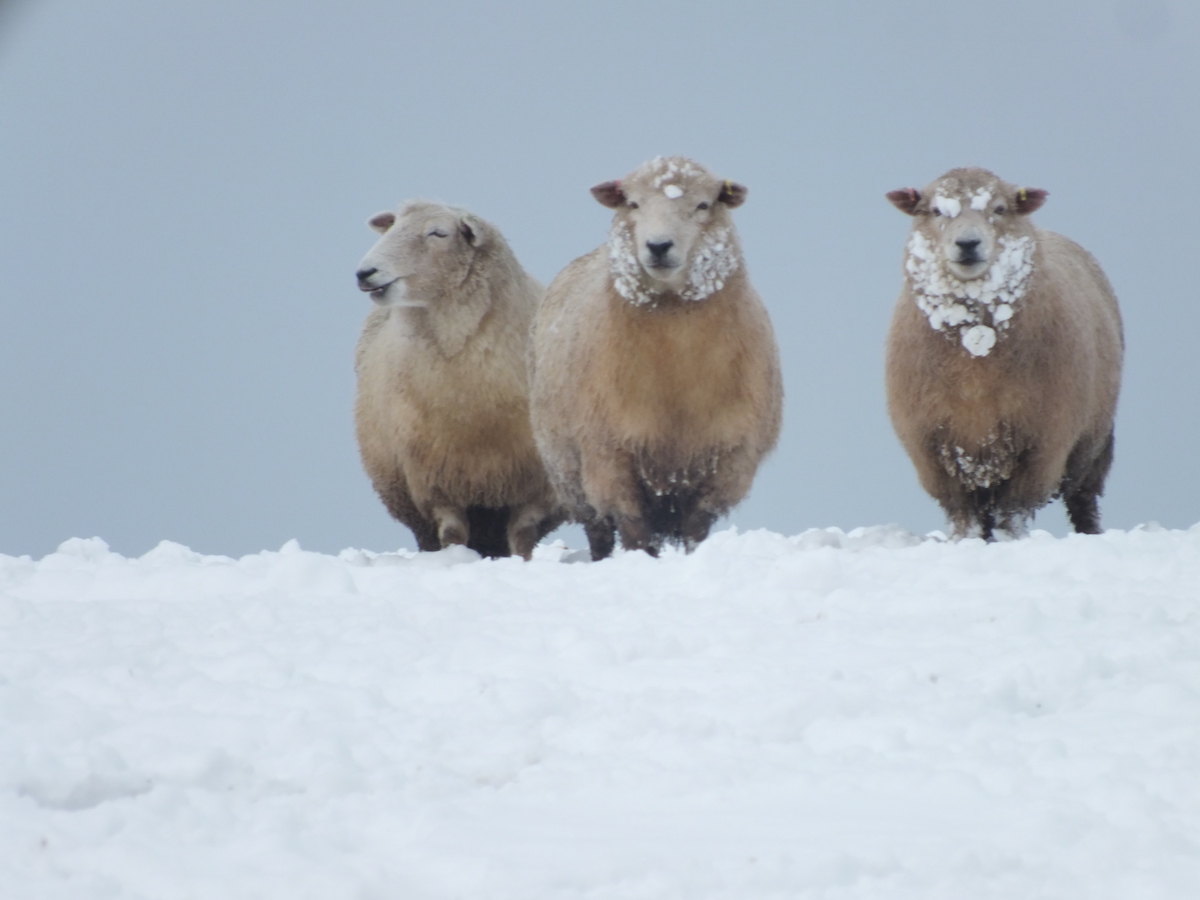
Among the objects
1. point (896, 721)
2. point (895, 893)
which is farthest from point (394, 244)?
point (895, 893)

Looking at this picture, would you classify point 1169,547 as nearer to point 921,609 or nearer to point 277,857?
point 921,609

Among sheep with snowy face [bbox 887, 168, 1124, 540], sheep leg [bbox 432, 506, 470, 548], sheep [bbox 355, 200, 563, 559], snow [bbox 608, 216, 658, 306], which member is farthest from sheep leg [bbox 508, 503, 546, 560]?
sheep with snowy face [bbox 887, 168, 1124, 540]

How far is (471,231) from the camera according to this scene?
987 cm

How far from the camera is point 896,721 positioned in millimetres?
4367

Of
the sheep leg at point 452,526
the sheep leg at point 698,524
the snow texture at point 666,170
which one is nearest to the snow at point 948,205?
the snow texture at point 666,170

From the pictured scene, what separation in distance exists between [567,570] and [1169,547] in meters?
2.68

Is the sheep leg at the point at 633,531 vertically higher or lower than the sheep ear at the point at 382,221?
lower

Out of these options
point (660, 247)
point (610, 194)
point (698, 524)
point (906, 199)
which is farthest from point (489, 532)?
point (906, 199)

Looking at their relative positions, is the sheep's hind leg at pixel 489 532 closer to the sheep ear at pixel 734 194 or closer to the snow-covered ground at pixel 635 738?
the sheep ear at pixel 734 194

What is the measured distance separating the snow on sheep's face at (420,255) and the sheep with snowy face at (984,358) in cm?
288

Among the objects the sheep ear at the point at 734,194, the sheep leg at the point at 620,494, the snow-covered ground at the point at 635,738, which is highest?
the sheep ear at the point at 734,194

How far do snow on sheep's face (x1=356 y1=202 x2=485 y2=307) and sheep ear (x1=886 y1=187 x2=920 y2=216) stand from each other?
9.20 ft

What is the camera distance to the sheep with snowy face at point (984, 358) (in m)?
8.37

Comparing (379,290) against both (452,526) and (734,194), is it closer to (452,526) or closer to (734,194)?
(452,526)
